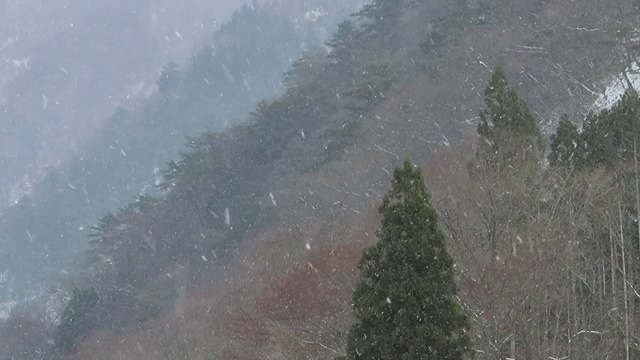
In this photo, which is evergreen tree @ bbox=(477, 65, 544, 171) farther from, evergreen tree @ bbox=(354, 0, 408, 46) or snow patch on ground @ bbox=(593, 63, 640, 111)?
evergreen tree @ bbox=(354, 0, 408, 46)

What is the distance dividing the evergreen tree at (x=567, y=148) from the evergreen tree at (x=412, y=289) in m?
7.27

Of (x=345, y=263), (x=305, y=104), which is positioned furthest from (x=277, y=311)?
(x=305, y=104)

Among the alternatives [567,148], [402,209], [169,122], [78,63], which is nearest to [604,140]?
[567,148]

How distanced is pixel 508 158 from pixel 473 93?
14.5 metres

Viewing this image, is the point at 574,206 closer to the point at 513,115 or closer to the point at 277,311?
the point at 513,115

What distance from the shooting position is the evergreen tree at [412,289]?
28.5 ft

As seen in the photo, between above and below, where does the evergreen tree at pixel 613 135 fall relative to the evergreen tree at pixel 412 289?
below

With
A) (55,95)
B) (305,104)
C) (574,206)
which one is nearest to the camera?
(574,206)

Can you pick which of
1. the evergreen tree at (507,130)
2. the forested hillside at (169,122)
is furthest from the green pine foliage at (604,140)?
the forested hillside at (169,122)

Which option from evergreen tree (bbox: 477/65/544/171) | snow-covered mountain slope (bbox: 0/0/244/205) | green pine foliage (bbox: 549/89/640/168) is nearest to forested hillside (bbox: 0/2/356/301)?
snow-covered mountain slope (bbox: 0/0/244/205)

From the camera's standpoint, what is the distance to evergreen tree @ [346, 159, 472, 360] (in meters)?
8.67

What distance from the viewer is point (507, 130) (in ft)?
53.0

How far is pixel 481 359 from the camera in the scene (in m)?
12.7

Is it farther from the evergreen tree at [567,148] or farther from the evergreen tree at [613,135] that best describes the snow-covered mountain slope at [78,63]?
the evergreen tree at [613,135]
